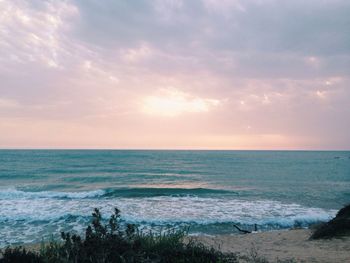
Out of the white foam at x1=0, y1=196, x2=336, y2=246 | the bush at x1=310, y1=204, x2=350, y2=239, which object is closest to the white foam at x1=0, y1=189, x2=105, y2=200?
the white foam at x1=0, y1=196, x2=336, y2=246

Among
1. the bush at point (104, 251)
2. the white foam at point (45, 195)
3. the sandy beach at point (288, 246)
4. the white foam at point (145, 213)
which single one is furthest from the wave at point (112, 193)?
the bush at point (104, 251)

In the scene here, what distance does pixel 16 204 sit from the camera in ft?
78.3

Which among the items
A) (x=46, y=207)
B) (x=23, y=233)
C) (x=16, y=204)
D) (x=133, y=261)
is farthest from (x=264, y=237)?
(x=16, y=204)

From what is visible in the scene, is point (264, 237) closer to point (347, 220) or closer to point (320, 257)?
point (347, 220)

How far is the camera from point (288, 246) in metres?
11.5


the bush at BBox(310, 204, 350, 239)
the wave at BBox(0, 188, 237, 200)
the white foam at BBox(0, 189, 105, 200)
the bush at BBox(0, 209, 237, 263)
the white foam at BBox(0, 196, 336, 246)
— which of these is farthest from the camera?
the wave at BBox(0, 188, 237, 200)

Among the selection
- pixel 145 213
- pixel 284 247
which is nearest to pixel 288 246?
pixel 284 247

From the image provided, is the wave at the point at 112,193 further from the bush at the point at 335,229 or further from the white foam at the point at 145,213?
the bush at the point at 335,229

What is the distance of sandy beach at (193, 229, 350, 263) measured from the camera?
29.7 ft

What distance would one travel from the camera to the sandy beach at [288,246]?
9062 mm

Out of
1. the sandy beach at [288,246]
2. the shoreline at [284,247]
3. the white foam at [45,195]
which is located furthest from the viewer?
the white foam at [45,195]

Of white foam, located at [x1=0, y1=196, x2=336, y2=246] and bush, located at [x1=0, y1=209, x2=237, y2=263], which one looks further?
white foam, located at [x1=0, y1=196, x2=336, y2=246]

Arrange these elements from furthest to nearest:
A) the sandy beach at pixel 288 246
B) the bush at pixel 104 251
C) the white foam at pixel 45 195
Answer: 1. the white foam at pixel 45 195
2. the sandy beach at pixel 288 246
3. the bush at pixel 104 251

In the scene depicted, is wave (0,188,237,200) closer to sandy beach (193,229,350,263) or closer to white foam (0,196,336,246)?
white foam (0,196,336,246)
